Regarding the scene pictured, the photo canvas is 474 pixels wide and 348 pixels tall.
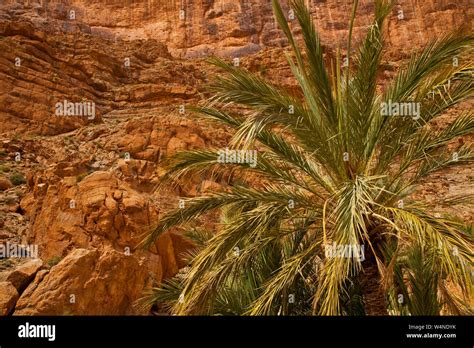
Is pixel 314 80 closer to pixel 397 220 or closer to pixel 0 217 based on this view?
pixel 397 220

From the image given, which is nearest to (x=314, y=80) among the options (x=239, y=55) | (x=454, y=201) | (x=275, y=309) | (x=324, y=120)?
(x=324, y=120)

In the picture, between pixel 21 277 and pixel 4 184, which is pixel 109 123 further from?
pixel 21 277

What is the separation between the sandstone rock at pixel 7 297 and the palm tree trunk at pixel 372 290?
4.63 metres

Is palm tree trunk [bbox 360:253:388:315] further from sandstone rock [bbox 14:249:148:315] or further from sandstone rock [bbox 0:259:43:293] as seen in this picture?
sandstone rock [bbox 0:259:43:293]

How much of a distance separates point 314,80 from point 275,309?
8.12ft

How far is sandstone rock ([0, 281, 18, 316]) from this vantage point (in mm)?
7012

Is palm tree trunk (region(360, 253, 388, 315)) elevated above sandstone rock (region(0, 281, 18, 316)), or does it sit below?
above

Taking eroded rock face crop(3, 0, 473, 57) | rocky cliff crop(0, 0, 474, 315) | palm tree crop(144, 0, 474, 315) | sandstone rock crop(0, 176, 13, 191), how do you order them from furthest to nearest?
eroded rock face crop(3, 0, 473, 57) → sandstone rock crop(0, 176, 13, 191) → rocky cliff crop(0, 0, 474, 315) → palm tree crop(144, 0, 474, 315)

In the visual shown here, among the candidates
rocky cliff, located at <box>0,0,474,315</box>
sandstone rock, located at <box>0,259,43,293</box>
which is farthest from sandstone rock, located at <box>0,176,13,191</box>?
sandstone rock, located at <box>0,259,43,293</box>

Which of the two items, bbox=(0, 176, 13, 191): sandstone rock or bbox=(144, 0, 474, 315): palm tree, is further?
bbox=(0, 176, 13, 191): sandstone rock

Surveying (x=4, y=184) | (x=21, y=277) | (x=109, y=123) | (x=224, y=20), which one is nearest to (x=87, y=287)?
(x=21, y=277)

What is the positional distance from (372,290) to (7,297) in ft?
15.8

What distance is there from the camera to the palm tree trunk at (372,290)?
5.38 meters

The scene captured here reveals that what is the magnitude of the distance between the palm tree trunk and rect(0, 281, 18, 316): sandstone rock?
15.2 feet
